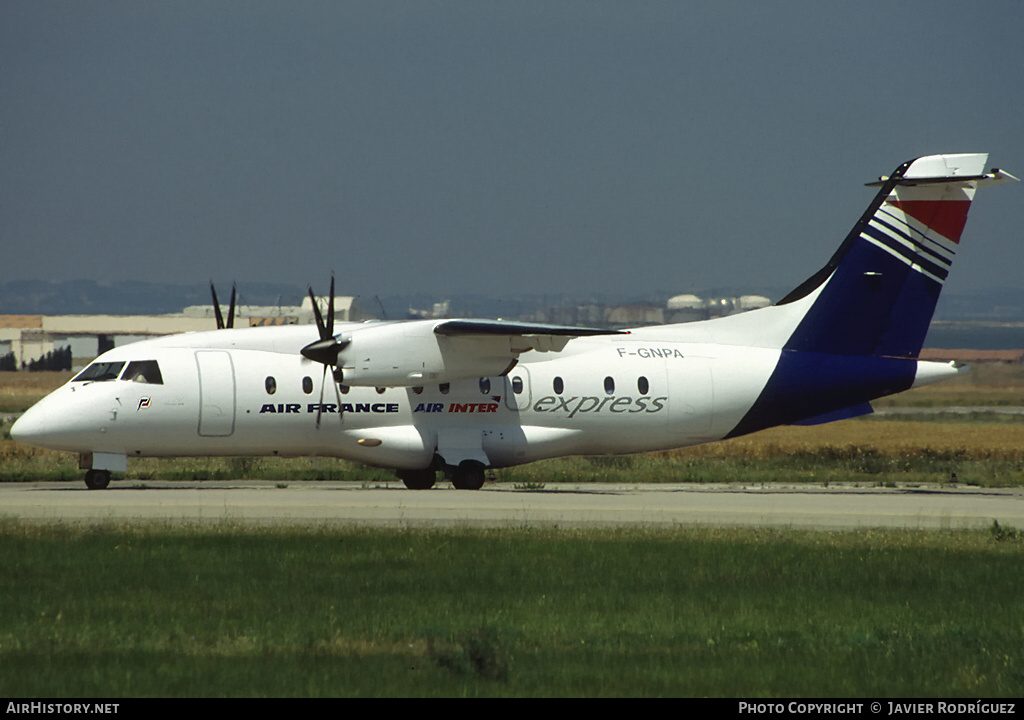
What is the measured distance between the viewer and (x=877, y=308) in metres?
28.6

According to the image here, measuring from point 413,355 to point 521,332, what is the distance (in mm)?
2376

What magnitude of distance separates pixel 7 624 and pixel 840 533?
42.8ft

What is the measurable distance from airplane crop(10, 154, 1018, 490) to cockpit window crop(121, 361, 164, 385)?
31 millimetres

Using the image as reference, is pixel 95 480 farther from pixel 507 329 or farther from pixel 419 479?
pixel 507 329

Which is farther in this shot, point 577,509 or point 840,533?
point 577,509

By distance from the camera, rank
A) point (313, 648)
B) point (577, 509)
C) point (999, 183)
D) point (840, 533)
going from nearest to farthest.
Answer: point (313, 648) < point (840, 533) < point (577, 509) < point (999, 183)

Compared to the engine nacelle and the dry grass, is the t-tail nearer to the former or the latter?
the engine nacelle

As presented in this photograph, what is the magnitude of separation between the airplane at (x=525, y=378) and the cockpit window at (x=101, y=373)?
0.03 meters

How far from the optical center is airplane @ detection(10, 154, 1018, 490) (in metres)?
25.6

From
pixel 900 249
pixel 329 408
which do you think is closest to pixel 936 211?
pixel 900 249

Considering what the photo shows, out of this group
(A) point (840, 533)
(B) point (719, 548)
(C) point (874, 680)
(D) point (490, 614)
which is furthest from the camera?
(A) point (840, 533)
